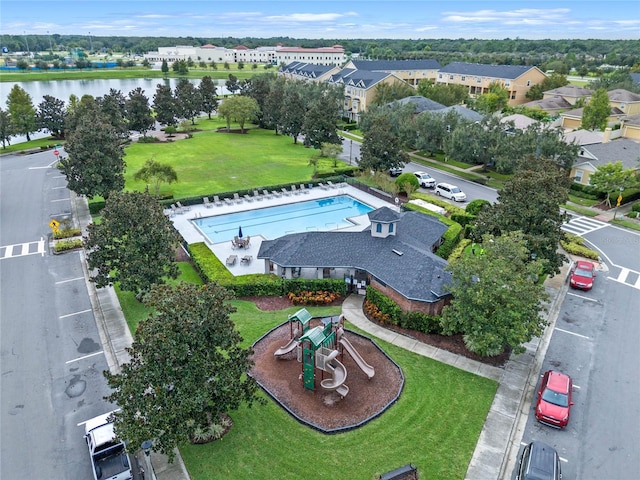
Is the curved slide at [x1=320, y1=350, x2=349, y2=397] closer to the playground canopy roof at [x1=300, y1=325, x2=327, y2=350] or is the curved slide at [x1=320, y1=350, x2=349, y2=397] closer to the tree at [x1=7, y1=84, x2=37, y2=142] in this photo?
the playground canopy roof at [x1=300, y1=325, x2=327, y2=350]

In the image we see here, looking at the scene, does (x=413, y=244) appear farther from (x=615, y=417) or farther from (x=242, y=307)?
(x=615, y=417)

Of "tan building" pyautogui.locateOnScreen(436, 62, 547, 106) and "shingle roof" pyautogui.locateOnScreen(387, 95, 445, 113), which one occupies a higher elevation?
"tan building" pyautogui.locateOnScreen(436, 62, 547, 106)

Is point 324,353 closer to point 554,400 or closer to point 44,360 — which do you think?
point 554,400

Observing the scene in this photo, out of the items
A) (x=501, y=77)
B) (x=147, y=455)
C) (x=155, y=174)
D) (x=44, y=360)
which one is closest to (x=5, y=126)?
(x=155, y=174)

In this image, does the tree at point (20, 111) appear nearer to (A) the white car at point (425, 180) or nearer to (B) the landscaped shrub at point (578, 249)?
(A) the white car at point (425, 180)

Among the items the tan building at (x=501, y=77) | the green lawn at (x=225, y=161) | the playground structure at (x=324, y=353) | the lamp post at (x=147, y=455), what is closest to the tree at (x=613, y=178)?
the green lawn at (x=225, y=161)

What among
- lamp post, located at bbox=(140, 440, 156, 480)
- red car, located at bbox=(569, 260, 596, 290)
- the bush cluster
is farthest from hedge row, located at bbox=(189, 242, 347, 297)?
red car, located at bbox=(569, 260, 596, 290)
